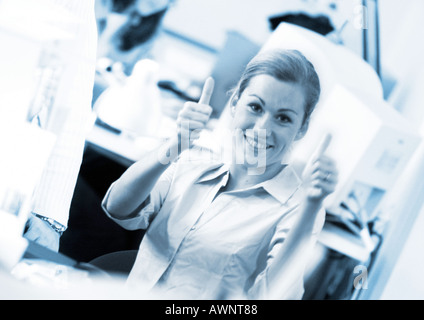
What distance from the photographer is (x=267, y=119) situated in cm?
88

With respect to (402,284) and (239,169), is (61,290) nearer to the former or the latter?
(239,169)

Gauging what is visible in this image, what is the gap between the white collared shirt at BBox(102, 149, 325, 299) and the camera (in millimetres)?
900

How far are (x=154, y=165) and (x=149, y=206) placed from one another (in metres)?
0.10

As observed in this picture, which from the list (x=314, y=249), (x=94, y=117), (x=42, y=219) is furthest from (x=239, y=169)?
(x=42, y=219)

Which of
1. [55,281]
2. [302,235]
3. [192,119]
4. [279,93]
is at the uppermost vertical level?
[279,93]

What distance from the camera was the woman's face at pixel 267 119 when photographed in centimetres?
88

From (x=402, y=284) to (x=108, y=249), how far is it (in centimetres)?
69

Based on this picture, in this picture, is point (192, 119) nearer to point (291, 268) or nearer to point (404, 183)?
point (291, 268)

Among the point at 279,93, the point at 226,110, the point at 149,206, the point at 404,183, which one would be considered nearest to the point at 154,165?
the point at 149,206

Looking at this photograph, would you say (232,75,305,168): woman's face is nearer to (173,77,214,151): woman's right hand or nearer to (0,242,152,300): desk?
(173,77,214,151): woman's right hand

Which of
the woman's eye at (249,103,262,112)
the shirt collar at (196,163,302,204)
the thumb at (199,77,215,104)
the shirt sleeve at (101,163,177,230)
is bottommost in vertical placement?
the shirt sleeve at (101,163,177,230)

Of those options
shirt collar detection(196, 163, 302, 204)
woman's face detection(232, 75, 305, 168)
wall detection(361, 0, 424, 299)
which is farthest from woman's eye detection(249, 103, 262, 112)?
wall detection(361, 0, 424, 299)
